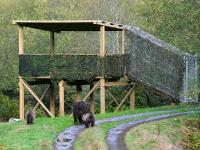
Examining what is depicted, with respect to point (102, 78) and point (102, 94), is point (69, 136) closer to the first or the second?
point (102, 94)

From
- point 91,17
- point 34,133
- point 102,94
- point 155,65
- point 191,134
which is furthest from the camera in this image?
point 91,17

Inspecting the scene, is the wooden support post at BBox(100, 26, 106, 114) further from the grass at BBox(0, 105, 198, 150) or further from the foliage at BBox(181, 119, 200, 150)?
the foliage at BBox(181, 119, 200, 150)

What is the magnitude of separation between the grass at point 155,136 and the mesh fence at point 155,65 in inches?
314

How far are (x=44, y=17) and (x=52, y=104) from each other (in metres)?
16.3

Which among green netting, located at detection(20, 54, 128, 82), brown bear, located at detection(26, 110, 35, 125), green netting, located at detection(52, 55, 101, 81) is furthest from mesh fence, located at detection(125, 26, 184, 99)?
brown bear, located at detection(26, 110, 35, 125)

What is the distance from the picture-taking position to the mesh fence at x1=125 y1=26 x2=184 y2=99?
2916 centimetres

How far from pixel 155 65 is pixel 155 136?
11.5 meters

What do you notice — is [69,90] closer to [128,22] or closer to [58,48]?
[58,48]

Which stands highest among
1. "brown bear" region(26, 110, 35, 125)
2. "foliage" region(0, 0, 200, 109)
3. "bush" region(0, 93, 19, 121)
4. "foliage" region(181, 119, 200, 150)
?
"foliage" region(0, 0, 200, 109)

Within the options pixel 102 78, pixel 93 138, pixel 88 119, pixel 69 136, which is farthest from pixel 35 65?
pixel 93 138

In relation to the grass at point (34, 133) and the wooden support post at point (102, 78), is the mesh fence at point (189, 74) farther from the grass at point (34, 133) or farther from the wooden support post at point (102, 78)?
the grass at point (34, 133)

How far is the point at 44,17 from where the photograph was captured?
4475 centimetres

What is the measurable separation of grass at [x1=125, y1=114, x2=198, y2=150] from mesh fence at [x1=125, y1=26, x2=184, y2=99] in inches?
314

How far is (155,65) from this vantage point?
96.7 ft
